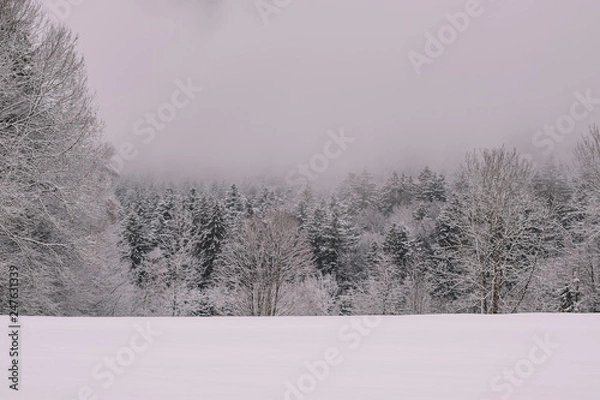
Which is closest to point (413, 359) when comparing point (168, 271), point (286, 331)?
point (286, 331)

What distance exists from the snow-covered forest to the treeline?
136 millimetres

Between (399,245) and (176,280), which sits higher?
(399,245)

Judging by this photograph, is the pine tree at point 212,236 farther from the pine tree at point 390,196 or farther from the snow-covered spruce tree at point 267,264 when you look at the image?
the pine tree at point 390,196

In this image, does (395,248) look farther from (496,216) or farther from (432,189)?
(496,216)

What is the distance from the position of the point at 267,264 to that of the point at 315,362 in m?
25.9

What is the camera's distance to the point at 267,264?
29250mm

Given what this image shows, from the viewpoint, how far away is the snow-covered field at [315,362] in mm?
2840

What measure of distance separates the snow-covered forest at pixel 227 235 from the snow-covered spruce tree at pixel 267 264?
0.10m

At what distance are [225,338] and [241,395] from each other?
223 centimetres

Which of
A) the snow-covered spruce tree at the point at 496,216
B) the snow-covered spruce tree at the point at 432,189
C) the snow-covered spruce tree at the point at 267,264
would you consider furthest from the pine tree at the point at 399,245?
the snow-covered spruce tree at the point at 496,216

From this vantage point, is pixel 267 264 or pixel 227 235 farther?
pixel 227 235

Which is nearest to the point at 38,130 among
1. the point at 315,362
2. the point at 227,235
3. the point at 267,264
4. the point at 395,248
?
the point at 315,362

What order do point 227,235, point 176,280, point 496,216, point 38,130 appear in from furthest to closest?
point 227,235 → point 176,280 → point 496,216 → point 38,130

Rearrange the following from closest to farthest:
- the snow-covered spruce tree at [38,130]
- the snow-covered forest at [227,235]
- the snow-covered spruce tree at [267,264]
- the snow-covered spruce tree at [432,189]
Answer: the snow-covered spruce tree at [38,130] < the snow-covered forest at [227,235] < the snow-covered spruce tree at [267,264] < the snow-covered spruce tree at [432,189]
